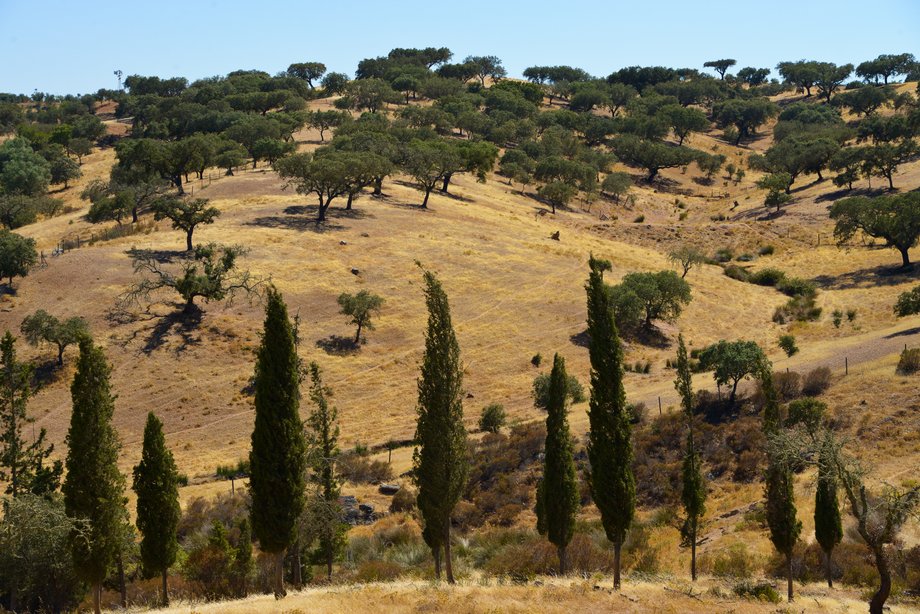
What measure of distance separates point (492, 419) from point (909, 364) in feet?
80.8

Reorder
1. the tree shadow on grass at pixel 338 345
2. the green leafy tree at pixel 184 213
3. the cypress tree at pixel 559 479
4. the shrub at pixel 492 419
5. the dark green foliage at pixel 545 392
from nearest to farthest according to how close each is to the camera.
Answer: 1. the cypress tree at pixel 559 479
2. the shrub at pixel 492 419
3. the dark green foliage at pixel 545 392
4. the tree shadow on grass at pixel 338 345
5. the green leafy tree at pixel 184 213

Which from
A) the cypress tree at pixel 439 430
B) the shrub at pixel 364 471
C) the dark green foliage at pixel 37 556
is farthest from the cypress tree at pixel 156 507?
the shrub at pixel 364 471

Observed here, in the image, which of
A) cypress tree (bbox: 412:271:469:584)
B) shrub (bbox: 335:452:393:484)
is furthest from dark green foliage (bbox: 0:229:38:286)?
cypress tree (bbox: 412:271:469:584)

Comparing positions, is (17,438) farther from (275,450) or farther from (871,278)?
(871,278)

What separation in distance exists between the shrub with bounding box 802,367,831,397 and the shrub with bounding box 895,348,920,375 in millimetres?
3699

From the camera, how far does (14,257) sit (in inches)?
2518

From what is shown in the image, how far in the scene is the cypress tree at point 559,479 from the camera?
27.5m

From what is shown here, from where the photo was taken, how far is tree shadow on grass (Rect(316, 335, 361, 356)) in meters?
62.7

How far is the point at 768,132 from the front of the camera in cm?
18938


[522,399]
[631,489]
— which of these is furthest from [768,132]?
[631,489]

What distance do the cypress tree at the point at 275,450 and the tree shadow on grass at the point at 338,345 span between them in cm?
3820

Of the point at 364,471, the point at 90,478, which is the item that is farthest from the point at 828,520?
the point at 364,471

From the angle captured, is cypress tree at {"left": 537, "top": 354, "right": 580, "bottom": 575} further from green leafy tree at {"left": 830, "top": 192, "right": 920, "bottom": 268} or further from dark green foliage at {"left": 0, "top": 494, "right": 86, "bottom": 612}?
green leafy tree at {"left": 830, "top": 192, "right": 920, "bottom": 268}

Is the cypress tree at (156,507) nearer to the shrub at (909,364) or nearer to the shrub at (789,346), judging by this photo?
the shrub at (909,364)
